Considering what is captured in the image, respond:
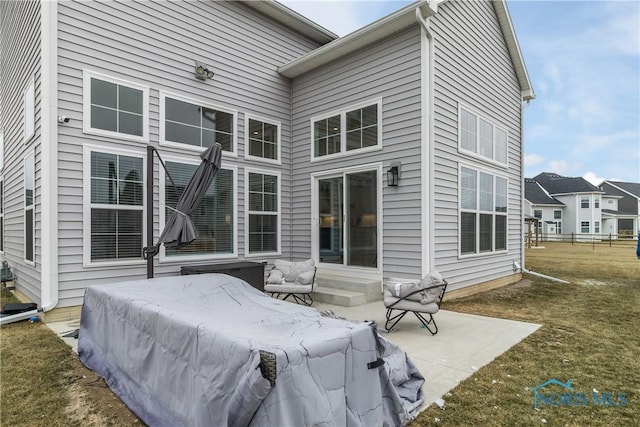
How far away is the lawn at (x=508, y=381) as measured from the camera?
8.32 ft

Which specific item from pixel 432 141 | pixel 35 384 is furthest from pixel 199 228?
pixel 432 141

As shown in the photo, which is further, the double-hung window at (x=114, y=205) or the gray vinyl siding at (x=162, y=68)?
the double-hung window at (x=114, y=205)

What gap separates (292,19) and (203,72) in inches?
101

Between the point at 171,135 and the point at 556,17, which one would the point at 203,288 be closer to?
the point at 171,135

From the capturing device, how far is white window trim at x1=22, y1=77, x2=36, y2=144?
5449 millimetres

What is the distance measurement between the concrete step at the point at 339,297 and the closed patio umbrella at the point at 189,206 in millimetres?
2381

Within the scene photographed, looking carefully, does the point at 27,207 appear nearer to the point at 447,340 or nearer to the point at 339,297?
the point at 339,297

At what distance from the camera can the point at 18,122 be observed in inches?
257

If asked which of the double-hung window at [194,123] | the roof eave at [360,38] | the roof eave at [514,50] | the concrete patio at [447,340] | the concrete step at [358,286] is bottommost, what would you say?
the concrete patio at [447,340]

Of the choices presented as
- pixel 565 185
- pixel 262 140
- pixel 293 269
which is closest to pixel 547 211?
pixel 565 185

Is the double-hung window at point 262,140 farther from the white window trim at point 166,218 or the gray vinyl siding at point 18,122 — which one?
the gray vinyl siding at point 18,122

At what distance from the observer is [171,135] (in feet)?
20.2

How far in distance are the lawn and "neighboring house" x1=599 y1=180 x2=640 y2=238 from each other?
3446 centimetres

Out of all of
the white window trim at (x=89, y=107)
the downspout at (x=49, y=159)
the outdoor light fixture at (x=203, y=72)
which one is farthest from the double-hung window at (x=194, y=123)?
the downspout at (x=49, y=159)
